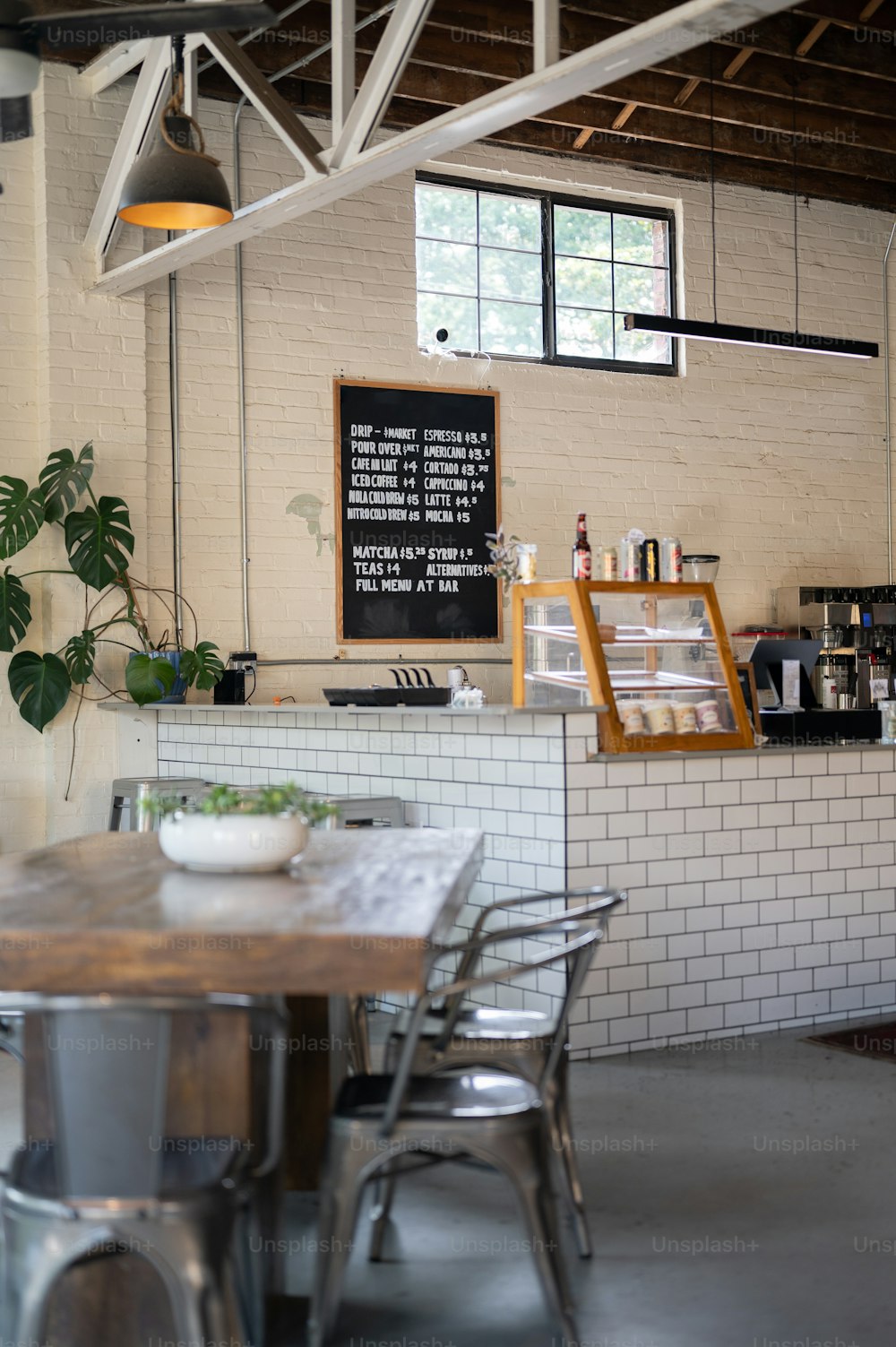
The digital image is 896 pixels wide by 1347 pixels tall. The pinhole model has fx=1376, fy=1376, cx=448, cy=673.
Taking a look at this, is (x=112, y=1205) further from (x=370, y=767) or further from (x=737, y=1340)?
(x=370, y=767)

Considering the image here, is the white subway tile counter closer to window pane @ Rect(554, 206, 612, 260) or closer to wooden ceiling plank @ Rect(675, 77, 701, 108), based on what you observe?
window pane @ Rect(554, 206, 612, 260)

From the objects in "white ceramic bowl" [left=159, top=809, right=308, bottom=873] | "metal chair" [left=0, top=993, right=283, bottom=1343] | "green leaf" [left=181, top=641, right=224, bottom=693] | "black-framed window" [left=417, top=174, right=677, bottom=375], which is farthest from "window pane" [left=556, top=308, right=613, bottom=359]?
"metal chair" [left=0, top=993, right=283, bottom=1343]

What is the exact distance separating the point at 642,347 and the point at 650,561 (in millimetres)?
3678

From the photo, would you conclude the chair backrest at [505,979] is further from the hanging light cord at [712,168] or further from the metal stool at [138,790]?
the hanging light cord at [712,168]

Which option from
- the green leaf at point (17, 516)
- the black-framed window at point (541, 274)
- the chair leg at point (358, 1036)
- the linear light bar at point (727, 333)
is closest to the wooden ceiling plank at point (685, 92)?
the black-framed window at point (541, 274)

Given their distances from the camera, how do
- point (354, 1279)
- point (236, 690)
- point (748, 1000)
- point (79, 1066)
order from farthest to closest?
1. point (236, 690)
2. point (748, 1000)
3. point (354, 1279)
4. point (79, 1066)

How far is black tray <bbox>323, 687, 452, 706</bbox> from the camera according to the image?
5305mm

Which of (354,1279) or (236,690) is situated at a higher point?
(236,690)

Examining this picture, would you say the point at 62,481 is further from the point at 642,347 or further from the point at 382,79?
the point at 642,347

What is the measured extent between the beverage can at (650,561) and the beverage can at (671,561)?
0.06 m

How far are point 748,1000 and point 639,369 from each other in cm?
462

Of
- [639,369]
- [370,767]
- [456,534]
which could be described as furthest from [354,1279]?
[639,369]

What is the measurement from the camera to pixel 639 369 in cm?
830

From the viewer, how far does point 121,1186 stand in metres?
2.04
